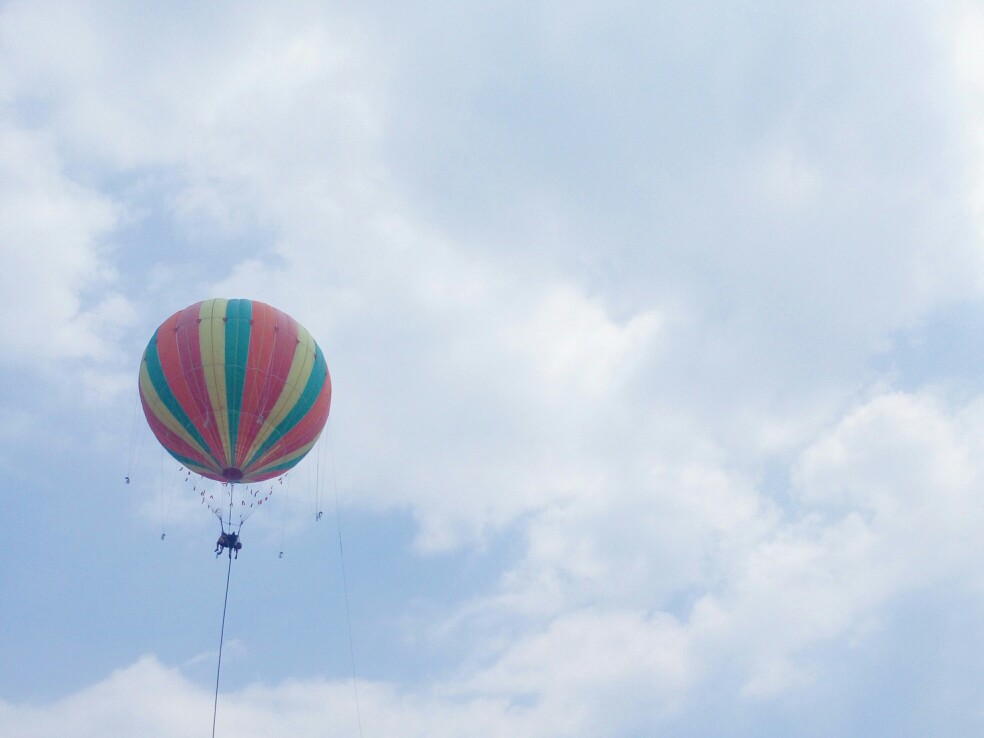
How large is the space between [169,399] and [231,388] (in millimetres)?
3499

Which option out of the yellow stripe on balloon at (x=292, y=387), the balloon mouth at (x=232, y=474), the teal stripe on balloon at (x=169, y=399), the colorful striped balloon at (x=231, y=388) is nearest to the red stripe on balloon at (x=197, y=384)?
the colorful striped balloon at (x=231, y=388)

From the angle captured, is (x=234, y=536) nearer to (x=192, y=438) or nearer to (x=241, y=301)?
(x=192, y=438)

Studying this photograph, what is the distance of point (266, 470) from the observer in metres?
58.2

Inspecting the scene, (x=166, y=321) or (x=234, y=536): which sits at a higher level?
(x=166, y=321)

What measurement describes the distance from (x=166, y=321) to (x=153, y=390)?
3860mm

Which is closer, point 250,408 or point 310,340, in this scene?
point 250,408

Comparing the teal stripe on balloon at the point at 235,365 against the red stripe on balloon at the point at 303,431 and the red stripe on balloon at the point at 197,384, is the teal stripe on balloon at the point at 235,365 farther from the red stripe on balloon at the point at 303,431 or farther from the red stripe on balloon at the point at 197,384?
the red stripe on balloon at the point at 303,431

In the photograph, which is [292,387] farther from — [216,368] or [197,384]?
[197,384]

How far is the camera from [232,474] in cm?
5675

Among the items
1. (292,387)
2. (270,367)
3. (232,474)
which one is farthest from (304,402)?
(232,474)

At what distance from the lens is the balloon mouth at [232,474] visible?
5638cm

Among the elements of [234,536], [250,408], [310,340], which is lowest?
[234,536]

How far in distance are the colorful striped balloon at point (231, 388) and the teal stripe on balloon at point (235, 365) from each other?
0.05m

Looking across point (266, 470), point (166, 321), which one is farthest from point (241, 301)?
point (266, 470)
